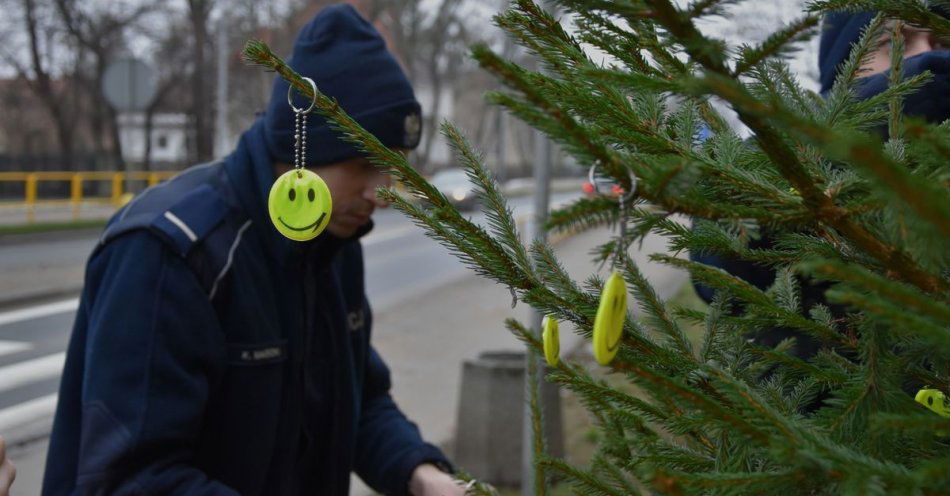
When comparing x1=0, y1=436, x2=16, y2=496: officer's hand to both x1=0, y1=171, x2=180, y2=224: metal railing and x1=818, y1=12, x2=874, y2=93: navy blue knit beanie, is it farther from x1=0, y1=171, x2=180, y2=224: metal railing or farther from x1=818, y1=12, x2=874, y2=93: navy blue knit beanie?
x1=0, y1=171, x2=180, y2=224: metal railing

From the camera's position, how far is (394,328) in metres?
10.3

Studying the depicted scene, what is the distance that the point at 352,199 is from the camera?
2148mm

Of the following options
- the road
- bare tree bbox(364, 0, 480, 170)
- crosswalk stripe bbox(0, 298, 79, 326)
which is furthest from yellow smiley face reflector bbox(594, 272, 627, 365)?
bare tree bbox(364, 0, 480, 170)

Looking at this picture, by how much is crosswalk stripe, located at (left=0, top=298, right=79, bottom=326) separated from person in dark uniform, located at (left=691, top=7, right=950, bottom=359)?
9.19 m

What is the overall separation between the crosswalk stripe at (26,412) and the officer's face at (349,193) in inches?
197

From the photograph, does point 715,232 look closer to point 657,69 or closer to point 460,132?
point 657,69

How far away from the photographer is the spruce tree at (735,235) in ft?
2.33

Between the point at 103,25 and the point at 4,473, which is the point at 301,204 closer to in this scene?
the point at 4,473

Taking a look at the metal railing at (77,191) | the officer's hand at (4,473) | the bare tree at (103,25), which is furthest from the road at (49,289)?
the bare tree at (103,25)

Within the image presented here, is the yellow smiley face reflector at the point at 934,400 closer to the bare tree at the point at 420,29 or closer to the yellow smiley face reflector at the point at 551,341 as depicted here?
the yellow smiley face reflector at the point at 551,341

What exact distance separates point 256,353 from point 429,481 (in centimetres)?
55

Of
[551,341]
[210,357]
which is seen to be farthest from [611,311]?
[210,357]

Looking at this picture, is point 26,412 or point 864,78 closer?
point 864,78

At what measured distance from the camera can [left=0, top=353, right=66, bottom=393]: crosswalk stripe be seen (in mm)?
7371
